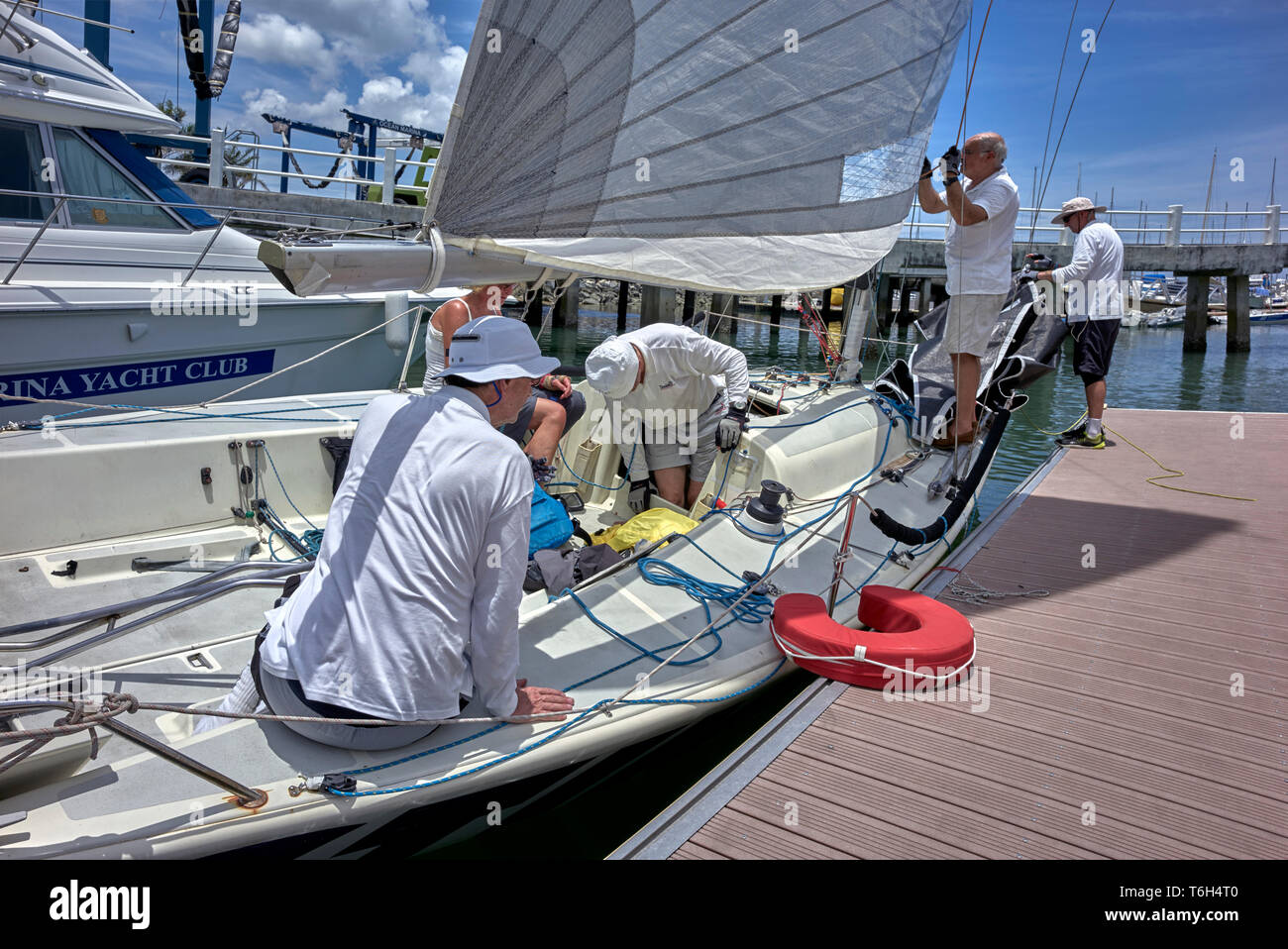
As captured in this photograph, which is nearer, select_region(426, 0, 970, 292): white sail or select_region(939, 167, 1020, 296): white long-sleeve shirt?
select_region(426, 0, 970, 292): white sail

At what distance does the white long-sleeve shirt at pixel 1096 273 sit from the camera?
19.3 ft

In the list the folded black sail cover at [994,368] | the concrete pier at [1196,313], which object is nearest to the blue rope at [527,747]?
the folded black sail cover at [994,368]

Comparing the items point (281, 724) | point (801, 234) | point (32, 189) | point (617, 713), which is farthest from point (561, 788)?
point (32, 189)

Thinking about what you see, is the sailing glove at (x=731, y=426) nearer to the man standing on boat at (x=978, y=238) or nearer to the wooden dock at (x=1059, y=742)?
the man standing on boat at (x=978, y=238)

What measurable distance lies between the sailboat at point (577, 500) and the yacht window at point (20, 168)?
13.0 feet

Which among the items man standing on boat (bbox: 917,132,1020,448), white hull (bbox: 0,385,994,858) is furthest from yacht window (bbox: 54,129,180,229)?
man standing on boat (bbox: 917,132,1020,448)

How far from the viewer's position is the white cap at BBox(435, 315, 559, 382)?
2.04m

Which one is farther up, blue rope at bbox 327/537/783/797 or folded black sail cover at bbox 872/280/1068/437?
folded black sail cover at bbox 872/280/1068/437

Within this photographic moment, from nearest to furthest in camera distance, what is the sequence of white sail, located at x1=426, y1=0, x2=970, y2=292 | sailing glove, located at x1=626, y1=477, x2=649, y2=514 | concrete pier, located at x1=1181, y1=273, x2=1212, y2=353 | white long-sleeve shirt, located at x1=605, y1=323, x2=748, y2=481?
white sail, located at x1=426, y1=0, x2=970, y2=292, white long-sleeve shirt, located at x1=605, y1=323, x2=748, y2=481, sailing glove, located at x1=626, y1=477, x2=649, y2=514, concrete pier, located at x1=1181, y1=273, x2=1212, y2=353

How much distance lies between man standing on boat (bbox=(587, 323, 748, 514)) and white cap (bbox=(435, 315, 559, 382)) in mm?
1956

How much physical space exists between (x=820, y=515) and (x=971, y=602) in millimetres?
770

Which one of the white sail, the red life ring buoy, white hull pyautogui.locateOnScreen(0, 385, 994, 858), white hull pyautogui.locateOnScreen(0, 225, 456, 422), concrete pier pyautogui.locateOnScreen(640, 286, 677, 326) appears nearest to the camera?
white hull pyautogui.locateOnScreen(0, 385, 994, 858)

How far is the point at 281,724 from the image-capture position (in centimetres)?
218
